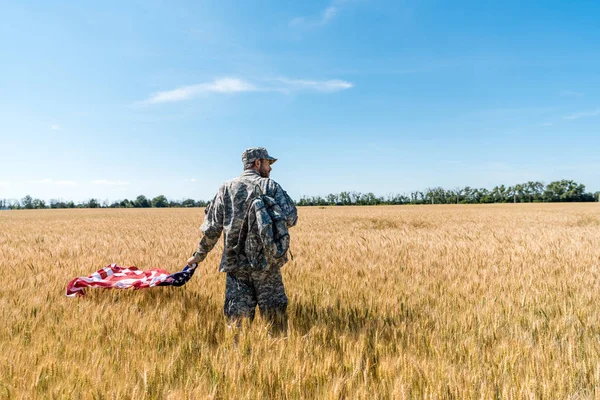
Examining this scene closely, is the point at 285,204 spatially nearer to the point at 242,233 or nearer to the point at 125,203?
the point at 242,233

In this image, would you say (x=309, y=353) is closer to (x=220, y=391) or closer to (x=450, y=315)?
(x=220, y=391)

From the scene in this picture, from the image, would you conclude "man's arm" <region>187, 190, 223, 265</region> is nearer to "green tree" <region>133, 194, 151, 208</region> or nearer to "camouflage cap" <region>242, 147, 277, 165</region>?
"camouflage cap" <region>242, 147, 277, 165</region>

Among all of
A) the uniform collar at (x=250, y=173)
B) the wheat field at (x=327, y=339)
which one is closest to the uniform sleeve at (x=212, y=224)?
the uniform collar at (x=250, y=173)

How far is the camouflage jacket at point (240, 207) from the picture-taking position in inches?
133

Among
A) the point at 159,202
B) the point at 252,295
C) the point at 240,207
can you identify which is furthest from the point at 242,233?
the point at 159,202

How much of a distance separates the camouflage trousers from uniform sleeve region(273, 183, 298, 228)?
0.55 metres

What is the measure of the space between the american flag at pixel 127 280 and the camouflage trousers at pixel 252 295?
0.79 m

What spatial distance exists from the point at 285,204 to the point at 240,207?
0.45 meters

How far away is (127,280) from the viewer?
4508 mm

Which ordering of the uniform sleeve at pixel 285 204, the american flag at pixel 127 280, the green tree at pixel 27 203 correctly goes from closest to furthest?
1. the uniform sleeve at pixel 285 204
2. the american flag at pixel 127 280
3. the green tree at pixel 27 203

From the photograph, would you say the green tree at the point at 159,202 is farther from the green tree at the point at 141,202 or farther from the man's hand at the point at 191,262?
the man's hand at the point at 191,262

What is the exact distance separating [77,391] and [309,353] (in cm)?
150

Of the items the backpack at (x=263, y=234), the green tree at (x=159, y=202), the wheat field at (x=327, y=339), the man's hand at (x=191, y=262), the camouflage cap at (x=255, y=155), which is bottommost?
the wheat field at (x=327, y=339)

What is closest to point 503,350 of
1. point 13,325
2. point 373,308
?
point 373,308
